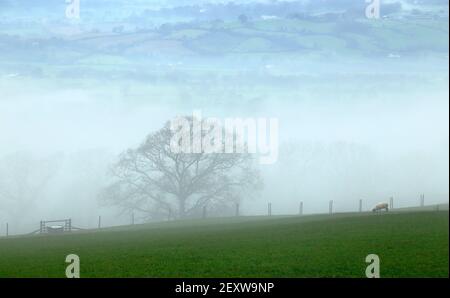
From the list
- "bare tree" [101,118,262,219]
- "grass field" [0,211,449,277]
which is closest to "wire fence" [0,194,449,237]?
"bare tree" [101,118,262,219]

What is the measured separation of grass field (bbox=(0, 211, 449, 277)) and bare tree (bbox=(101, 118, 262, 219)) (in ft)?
43.6

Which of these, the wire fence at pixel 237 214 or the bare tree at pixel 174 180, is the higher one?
the bare tree at pixel 174 180

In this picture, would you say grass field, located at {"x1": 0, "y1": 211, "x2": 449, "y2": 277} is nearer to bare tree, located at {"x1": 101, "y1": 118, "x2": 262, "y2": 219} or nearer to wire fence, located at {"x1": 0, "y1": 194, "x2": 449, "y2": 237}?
wire fence, located at {"x1": 0, "y1": 194, "x2": 449, "y2": 237}

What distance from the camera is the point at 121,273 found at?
2202cm

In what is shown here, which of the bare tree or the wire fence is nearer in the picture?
the wire fence

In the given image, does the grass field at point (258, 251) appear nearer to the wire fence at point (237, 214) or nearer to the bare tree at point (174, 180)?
the wire fence at point (237, 214)

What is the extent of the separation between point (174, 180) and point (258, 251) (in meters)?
23.8

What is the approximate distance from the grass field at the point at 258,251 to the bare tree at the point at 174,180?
13.3 meters

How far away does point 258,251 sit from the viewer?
83.7 feet

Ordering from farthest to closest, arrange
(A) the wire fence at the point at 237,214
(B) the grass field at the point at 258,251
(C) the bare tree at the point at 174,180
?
1. (C) the bare tree at the point at 174,180
2. (A) the wire fence at the point at 237,214
3. (B) the grass field at the point at 258,251

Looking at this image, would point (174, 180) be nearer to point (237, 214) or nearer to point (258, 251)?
point (237, 214)

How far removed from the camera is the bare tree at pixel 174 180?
45938mm

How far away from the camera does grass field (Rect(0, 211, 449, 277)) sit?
22.3m

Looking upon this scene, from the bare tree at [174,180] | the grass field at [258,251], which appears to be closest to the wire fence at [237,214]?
the bare tree at [174,180]
